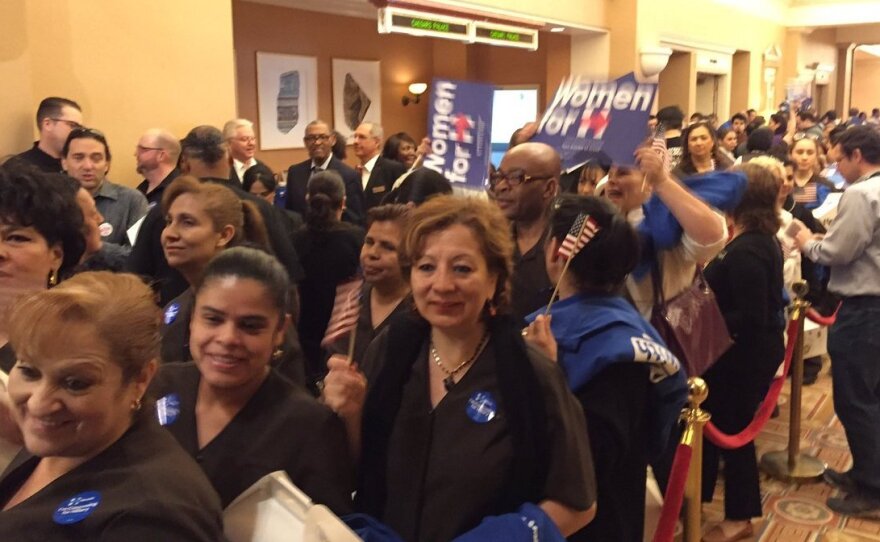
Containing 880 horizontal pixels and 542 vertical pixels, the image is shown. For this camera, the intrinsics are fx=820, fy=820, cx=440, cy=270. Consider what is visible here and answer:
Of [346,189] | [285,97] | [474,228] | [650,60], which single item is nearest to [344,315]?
[474,228]

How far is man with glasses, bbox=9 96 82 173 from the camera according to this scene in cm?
435

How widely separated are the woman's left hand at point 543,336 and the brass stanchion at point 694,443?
78 cm

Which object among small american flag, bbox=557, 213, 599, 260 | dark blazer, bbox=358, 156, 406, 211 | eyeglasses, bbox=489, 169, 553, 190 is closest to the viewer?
small american flag, bbox=557, 213, 599, 260

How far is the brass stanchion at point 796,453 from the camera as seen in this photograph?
4.34 metres

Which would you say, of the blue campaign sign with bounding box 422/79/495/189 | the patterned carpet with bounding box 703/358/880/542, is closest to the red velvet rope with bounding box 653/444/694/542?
the blue campaign sign with bounding box 422/79/495/189

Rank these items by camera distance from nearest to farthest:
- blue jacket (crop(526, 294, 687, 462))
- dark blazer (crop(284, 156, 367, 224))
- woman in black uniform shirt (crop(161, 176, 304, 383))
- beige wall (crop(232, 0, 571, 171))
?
blue jacket (crop(526, 294, 687, 462)) < woman in black uniform shirt (crop(161, 176, 304, 383)) < dark blazer (crop(284, 156, 367, 224)) < beige wall (crop(232, 0, 571, 171))

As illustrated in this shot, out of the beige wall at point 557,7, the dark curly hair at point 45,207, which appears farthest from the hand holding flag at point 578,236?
the beige wall at point 557,7

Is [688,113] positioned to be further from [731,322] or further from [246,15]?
[731,322]

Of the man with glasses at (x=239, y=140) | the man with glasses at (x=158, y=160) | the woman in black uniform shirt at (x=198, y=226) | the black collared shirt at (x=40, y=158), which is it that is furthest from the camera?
the man with glasses at (x=239, y=140)

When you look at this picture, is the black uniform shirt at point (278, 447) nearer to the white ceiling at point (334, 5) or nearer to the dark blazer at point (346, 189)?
the dark blazer at point (346, 189)

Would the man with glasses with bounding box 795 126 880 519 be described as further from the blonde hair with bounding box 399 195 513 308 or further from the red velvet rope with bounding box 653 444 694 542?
the blonde hair with bounding box 399 195 513 308

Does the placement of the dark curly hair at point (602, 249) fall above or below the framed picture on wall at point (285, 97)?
below

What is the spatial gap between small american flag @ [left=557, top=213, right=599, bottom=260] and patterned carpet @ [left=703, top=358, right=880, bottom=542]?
7.60 ft

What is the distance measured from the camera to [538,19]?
1011 centimetres
